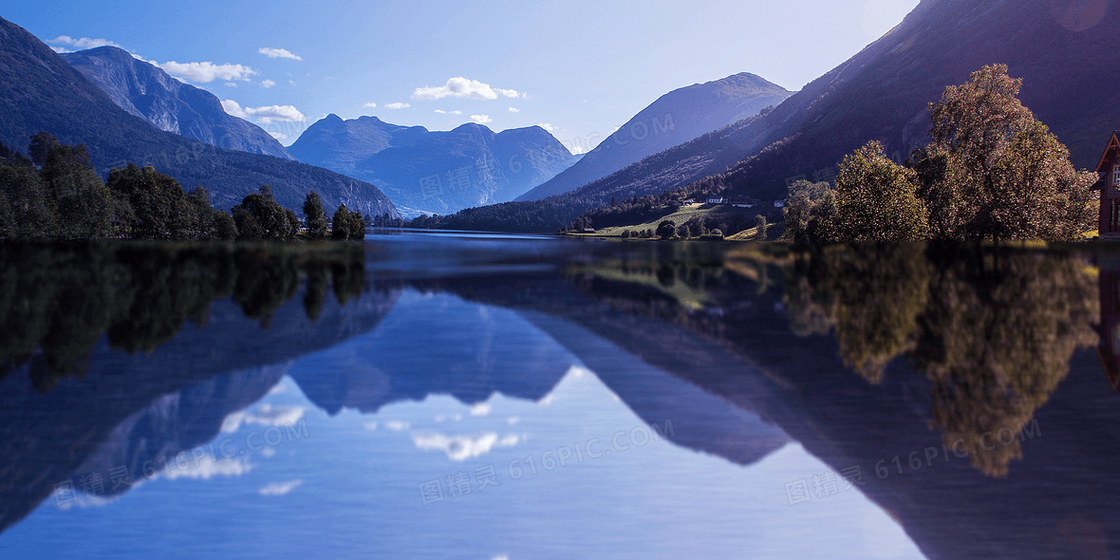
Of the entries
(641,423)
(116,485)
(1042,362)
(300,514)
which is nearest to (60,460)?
(116,485)

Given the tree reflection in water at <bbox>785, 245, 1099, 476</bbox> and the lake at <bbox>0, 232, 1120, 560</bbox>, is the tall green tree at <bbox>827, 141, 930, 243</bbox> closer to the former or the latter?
the tree reflection in water at <bbox>785, 245, 1099, 476</bbox>

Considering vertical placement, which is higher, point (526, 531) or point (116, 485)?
point (116, 485)

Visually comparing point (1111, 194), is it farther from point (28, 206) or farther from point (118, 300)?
point (28, 206)

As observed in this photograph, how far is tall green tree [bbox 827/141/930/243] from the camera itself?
276 ft

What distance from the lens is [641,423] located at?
16.0 metres

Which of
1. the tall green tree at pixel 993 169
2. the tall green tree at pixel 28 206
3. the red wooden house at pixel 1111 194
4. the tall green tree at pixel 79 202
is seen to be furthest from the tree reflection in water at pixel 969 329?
the tall green tree at pixel 79 202

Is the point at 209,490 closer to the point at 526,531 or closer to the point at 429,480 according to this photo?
the point at 429,480

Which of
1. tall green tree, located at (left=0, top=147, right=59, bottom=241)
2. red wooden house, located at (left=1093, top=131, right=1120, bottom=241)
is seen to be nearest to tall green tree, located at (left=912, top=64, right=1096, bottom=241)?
red wooden house, located at (left=1093, top=131, right=1120, bottom=241)

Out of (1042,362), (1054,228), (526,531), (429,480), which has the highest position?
(429,480)

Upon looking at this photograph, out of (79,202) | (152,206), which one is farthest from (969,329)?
(152,206)

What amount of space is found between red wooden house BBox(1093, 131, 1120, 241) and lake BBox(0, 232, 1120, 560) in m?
92.6

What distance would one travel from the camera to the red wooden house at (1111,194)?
9700 cm

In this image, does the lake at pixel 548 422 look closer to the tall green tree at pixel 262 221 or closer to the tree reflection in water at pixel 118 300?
the tree reflection in water at pixel 118 300

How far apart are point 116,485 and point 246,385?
19.9ft
